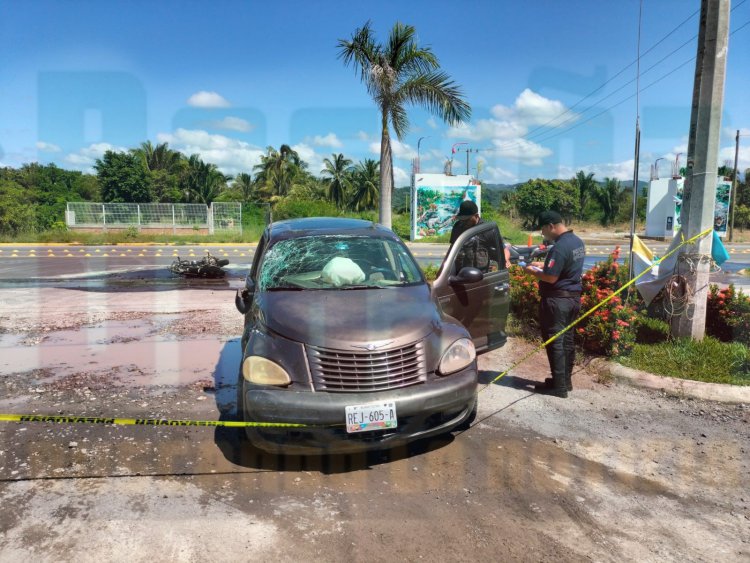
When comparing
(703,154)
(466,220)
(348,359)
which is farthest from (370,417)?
(703,154)

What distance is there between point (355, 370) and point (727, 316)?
16.6 ft

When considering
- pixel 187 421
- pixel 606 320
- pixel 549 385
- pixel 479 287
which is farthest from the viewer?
pixel 606 320

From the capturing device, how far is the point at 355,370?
11.9 feet

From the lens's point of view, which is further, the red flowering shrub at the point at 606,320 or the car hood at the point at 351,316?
the red flowering shrub at the point at 606,320

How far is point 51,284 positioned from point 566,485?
42.9 ft

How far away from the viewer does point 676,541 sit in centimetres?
305

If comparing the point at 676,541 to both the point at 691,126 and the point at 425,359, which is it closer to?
the point at 425,359

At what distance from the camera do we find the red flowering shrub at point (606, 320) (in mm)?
6035

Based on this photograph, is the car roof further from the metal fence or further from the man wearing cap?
the metal fence

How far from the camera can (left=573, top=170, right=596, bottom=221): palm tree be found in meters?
54.0

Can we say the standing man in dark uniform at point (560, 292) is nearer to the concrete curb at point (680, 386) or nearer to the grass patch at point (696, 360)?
the concrete curb at point (680, 386)

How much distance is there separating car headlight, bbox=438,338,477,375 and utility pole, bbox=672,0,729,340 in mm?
3368

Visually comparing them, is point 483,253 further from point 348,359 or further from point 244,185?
point 244,185

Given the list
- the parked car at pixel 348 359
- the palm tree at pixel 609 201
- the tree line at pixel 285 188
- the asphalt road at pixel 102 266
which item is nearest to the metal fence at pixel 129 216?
the asphalt road at pixel 102 266
